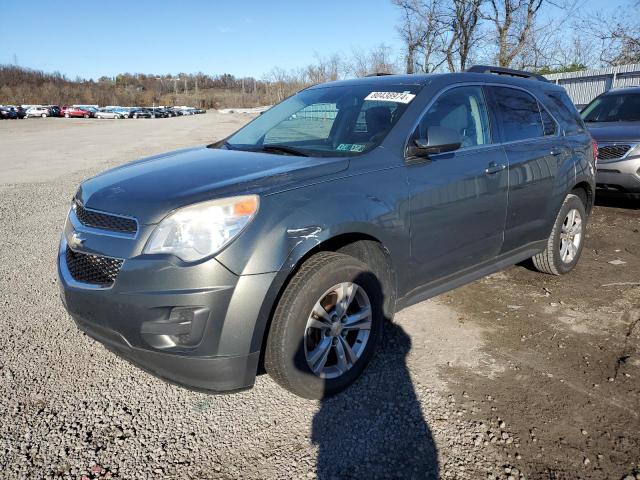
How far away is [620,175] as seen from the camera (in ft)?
23.3

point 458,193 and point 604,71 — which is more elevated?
point 604,71

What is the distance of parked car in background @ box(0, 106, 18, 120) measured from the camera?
173 ft

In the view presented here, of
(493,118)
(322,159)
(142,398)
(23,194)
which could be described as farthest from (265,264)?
(23,194)

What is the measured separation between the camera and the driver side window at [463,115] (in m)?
3.39

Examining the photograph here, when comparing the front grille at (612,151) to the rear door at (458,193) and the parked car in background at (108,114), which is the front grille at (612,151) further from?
the parked car in background at (108,114)

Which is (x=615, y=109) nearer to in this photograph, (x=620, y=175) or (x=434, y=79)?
(x=620, y=175)

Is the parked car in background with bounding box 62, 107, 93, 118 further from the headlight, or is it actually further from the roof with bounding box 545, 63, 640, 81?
the headlight

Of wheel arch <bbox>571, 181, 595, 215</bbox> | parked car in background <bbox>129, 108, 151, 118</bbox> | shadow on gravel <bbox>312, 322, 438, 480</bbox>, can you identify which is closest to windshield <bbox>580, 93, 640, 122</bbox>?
wheel arch <bbox>571, 181, 595, 215</bbox>

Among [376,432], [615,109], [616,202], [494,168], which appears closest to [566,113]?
[494,168]

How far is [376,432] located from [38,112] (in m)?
70.7

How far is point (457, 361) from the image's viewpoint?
10.5ft

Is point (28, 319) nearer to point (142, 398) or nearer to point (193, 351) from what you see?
point (142, 398)

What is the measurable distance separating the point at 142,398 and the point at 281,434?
87cm

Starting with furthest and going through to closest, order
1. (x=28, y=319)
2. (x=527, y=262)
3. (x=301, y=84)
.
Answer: (x=301, y=84), (x=527, y=262), (x=28, y=319)
